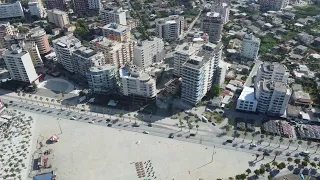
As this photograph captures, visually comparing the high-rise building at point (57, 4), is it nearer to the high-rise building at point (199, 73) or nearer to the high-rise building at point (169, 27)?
the high-rise building at point (169, 27)

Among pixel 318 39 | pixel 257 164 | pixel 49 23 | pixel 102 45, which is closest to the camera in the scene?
pixel 257 164

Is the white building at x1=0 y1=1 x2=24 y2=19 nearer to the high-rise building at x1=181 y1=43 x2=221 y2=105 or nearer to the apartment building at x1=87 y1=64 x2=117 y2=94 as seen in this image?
the apartment building at x1=87 y1=64 x2=117 y2=94

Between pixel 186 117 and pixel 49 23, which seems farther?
pixel 49 23

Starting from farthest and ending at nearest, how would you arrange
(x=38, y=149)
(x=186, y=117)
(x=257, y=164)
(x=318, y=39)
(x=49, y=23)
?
(x=49, y=23)
(x=318, y=39)
(x=186, y=117)
(x=38, y=149)
(x=257, y=164)

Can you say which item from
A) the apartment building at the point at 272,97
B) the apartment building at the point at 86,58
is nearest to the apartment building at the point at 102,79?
the apartment building at the point at 86,58

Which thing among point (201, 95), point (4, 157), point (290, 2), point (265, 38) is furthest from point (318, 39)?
point (4, 157)

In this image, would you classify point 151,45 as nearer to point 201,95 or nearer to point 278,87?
point 201,95
